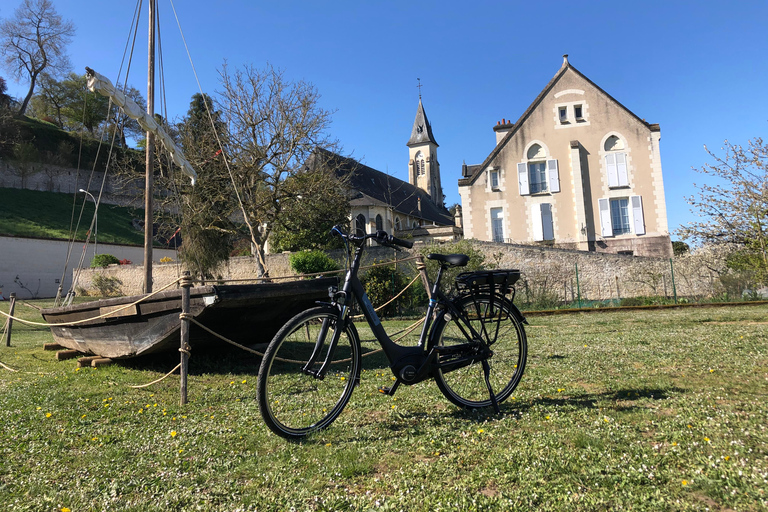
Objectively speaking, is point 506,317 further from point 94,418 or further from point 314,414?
point 94,418

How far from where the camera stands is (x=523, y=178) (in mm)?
26297

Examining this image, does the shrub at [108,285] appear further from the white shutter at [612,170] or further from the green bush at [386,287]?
the white shutter at [612,170]

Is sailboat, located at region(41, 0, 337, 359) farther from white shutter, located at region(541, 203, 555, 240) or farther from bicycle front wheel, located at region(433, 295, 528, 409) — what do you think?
white shutter, located at region(541, 203, 555, 240)

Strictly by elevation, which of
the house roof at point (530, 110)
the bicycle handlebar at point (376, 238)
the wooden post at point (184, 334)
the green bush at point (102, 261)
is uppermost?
the house roof at point (530, 110)

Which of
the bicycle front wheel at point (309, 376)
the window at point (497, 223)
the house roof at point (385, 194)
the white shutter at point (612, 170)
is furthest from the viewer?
the house roof at point (385, 194)

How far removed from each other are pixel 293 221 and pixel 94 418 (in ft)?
67.3

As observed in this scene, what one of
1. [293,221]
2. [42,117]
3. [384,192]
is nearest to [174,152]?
[293,221]

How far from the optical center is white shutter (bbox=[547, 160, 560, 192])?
25812mm

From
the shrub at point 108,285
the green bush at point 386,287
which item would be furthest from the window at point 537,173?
the shrub at point 108,285

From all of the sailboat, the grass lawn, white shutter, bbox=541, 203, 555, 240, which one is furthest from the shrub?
the grass lawn

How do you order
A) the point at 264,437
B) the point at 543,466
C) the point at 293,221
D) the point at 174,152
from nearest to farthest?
the point at 543,466, the point at 264,437, the point at 174,152, the point at 293,221

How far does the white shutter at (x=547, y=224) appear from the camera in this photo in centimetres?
2597

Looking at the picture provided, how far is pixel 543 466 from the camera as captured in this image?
233 centimetres

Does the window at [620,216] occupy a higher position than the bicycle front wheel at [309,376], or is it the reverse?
the window at [620,216]
